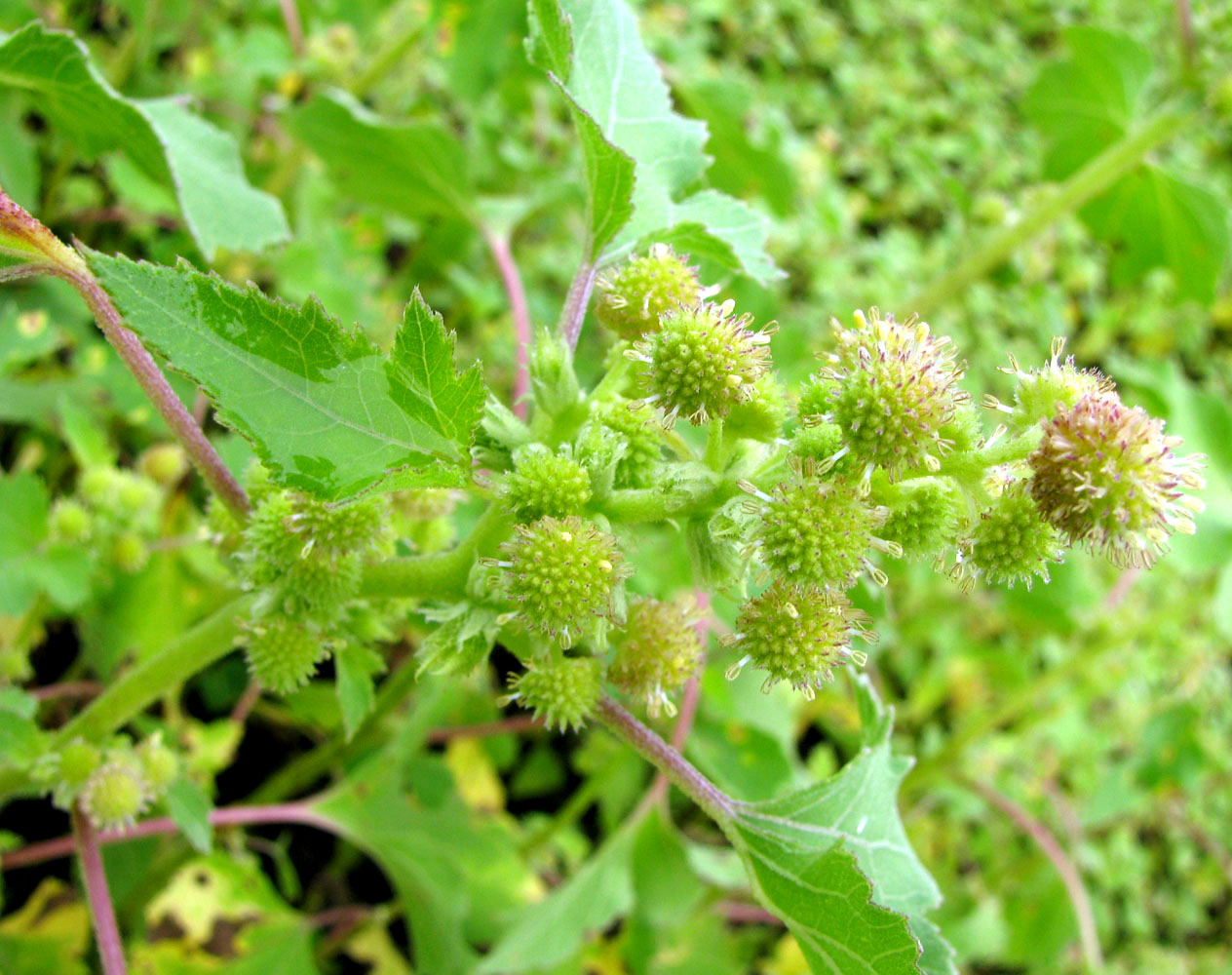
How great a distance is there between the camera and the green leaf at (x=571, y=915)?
2.03 meters

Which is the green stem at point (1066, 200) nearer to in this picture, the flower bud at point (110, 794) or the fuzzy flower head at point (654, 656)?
the fuzzy flower head at point (654, 656)

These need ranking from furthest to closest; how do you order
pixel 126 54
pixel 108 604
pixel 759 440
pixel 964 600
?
pixel 964 600 < pixel 126 54 < pixel 108 604 < pixel 759 440

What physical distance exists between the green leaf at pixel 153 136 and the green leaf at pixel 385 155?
1.36 ft

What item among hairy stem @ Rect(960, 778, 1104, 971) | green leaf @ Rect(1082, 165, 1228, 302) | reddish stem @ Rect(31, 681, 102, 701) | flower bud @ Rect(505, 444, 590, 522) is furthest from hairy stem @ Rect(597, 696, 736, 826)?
green leaf @ Rect(1082, 165, 1228, 302)

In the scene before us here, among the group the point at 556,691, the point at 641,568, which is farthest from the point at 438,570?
the point at 641,568

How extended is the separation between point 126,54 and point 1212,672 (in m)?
4.87

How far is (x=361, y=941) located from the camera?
8.41ft

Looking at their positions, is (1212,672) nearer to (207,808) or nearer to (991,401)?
(991,401)

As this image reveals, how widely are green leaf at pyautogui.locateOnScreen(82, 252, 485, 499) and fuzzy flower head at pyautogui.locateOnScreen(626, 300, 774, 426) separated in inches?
8.2

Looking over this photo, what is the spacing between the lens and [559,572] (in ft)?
3.48

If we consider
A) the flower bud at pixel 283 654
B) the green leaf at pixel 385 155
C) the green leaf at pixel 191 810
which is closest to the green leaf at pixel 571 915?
the green leaf at pixel 191 810

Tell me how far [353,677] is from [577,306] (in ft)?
1.97

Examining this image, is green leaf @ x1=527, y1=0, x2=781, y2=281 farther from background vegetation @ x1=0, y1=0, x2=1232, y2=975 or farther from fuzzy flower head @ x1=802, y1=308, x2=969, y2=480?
fuzzy flower head @ x1=802, y1=308, x2=969, y2=480

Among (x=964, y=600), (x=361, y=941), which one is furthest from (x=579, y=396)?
(x=964, y=600)
